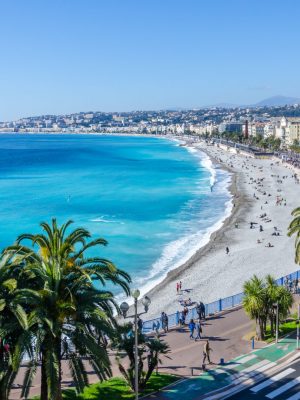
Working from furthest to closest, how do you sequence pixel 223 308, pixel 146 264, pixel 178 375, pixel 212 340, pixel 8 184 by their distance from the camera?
pixel 8 184, pixel 146 264, pixel 223 308, pixel 212 340, pixel 178 375

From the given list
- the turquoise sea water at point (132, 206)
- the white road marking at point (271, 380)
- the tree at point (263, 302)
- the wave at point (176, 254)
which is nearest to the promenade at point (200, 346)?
the tree at point (263, 302)

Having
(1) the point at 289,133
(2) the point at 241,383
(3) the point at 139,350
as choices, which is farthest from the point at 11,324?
(1) the point at 289,133

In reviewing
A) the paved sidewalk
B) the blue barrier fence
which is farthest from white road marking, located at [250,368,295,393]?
the blue barrier fence

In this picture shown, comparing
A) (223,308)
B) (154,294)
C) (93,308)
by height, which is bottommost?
(154,294)

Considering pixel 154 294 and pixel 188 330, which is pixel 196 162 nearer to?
pixel 154 294

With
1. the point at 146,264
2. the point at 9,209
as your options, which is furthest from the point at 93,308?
the point at 9,209

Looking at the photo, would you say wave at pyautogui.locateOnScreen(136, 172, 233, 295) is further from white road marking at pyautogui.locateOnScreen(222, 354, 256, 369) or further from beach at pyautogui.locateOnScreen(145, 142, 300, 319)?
white road marking at pyautogui.locateOnScreen(222, 354, 256, 369)
